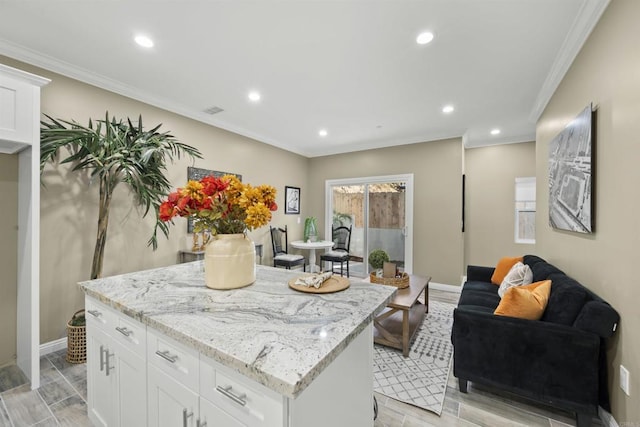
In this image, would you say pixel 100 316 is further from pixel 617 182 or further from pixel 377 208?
pixel 377 208

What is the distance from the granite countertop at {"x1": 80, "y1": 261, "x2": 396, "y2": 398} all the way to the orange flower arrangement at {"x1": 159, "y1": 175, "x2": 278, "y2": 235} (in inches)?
14.3

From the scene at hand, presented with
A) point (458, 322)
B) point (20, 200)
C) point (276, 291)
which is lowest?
point (458, 322)

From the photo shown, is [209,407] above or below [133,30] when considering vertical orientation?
below

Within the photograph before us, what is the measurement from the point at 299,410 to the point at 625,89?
237 centimetres

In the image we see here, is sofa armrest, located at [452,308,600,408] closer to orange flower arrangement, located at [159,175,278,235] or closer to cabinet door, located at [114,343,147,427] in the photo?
orange flower arrangement, located at [159,175,278,235]

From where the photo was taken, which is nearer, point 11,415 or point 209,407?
point 209,407

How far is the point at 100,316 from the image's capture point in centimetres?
141

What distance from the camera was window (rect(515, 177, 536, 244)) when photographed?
15.1ft

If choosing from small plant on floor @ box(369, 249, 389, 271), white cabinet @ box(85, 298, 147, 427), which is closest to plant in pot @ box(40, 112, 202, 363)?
white cabinet @ box(85, 298, 147, 427)

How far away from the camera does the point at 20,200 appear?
212 centimetres

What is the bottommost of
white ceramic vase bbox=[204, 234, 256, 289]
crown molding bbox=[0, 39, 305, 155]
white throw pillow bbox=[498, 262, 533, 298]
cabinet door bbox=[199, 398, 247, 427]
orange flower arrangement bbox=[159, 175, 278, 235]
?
cabinet door bbox=[199, 398, 247, 427]

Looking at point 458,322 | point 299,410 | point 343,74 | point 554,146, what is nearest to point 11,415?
point 299,410

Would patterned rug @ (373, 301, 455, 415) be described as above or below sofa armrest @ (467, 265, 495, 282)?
below

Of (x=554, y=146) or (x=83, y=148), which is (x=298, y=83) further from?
(x=554, y=146)
